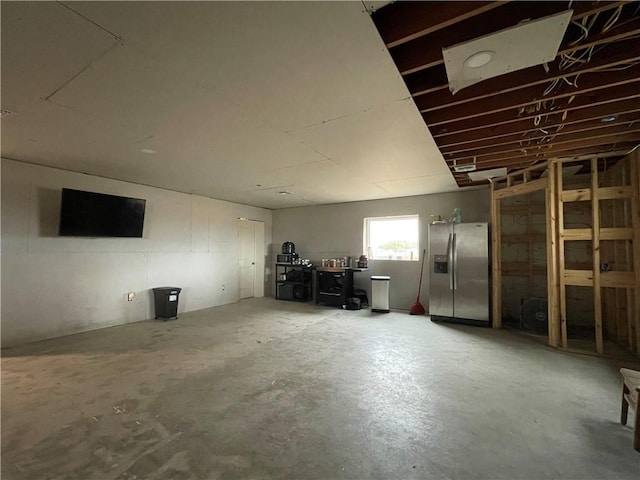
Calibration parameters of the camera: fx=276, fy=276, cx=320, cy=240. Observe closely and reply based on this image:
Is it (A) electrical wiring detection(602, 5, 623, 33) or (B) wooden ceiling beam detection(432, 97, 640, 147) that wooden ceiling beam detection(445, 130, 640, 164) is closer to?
(B) wooden ceiling beam detection(432, 97, 640, 147)

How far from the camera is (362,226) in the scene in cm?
684

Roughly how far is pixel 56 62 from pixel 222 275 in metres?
5.43

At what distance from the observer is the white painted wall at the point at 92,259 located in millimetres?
3842

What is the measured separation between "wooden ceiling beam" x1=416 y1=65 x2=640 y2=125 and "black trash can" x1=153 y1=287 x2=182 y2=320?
Answer: 16.9ft

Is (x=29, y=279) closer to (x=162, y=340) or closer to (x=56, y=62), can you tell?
(x=162, y=340)

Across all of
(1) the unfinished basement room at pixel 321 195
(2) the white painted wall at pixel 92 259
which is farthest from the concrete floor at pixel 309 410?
(2) the white painted wall at pixel 92 259

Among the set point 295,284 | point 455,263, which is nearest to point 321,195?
point 295,284

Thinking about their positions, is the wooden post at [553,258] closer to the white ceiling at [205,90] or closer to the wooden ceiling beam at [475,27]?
the white ceiling at [205,90]

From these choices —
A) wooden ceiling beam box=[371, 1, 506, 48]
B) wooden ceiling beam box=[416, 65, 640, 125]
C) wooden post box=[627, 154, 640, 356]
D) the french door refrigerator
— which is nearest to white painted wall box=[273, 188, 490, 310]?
the french door refrigerator

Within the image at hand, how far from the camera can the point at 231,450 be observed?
1.83 m

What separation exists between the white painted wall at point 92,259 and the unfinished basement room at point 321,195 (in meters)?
0.03

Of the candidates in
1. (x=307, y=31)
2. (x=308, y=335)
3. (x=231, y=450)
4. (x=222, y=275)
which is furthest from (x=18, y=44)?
(x=222, y=275)

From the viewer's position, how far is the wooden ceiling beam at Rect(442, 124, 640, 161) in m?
3.02

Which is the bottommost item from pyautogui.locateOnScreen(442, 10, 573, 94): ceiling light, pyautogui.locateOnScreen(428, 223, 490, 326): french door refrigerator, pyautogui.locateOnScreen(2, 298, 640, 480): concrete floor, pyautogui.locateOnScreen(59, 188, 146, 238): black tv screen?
pyautogui.locateOnScreen(2, 298, 640, 480): concrete floor
